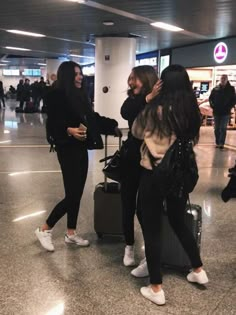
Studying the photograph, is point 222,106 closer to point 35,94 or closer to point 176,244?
point 176,244

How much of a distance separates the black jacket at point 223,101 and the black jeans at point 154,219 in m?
6.67

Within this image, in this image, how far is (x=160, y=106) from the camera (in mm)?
2324

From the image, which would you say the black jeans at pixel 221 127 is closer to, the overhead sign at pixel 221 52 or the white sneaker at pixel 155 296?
the overhead sign at pixel 221 52

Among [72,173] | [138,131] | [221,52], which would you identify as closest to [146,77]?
[138,131]

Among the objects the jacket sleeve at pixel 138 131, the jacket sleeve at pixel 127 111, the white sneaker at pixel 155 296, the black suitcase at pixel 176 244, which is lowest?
the white sneaker at pixel 155 296

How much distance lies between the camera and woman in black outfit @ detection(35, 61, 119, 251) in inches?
117

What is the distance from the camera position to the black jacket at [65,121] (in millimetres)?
2982

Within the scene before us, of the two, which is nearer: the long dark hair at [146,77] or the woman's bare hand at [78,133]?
the long dark hair at [146,77]

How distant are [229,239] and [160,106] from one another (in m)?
1.79

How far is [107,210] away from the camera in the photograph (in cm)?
337

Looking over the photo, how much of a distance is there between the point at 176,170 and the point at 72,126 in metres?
1.03

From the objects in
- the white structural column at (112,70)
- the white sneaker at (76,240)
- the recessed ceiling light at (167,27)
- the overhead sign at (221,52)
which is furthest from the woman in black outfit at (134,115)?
the overhead sign at (221,52)

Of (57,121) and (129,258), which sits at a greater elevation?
(57,121)

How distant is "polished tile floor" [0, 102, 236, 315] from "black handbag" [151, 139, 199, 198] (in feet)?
2.35
